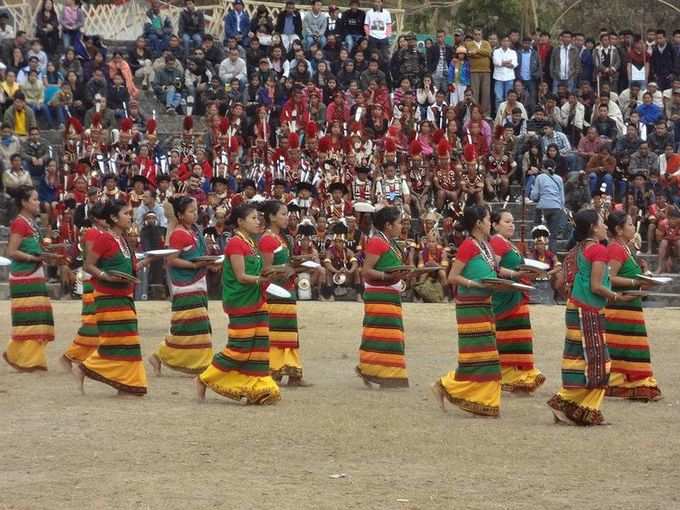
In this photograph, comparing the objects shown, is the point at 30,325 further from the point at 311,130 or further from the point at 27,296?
the point at 311,130

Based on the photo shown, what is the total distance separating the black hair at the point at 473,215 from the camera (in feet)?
38.6

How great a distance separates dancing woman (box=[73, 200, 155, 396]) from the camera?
12.4 metres

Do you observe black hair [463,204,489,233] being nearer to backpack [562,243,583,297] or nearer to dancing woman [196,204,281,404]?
backpack [562,243,583,297]

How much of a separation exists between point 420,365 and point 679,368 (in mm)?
2607

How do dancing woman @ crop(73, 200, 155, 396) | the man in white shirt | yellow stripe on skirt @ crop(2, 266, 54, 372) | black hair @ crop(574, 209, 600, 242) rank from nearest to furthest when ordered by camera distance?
black hair @ crop(574, 209, 600, 242) → dancing woman @ crop(73, 200, 155, 396) → yellow stripe on skirt @ crop(2, 266, 54, 372) → the man in white shirt

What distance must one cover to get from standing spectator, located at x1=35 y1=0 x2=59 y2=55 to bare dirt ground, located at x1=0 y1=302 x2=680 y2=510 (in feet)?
47.6

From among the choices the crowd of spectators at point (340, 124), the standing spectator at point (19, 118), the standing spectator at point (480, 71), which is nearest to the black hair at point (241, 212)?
the crowd of spectators at point (340, 124)

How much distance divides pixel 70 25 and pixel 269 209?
1626 centimetres

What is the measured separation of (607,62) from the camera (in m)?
27.5

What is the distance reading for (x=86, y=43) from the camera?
28.2m

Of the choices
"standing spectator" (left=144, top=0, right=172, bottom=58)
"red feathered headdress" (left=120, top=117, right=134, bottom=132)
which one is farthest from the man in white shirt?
"red feathered headdress" (left=120, top=117, right=134, bottom=132)

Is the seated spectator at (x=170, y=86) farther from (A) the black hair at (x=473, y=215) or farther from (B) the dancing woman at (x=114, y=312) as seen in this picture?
(A) the black hair at (x=473, y=215)

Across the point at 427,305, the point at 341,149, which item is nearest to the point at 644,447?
the point at 427,305

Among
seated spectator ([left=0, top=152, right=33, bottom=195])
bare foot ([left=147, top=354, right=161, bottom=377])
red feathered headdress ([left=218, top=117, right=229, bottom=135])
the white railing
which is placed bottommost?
bare foot ([left=147, top=354, right=161, bottom=377])
